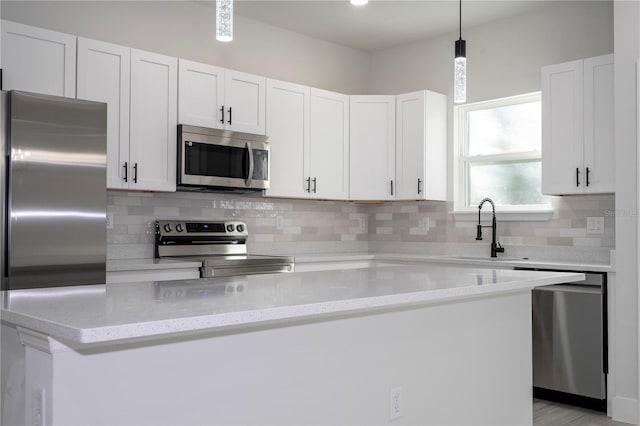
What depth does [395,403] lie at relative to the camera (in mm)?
2451

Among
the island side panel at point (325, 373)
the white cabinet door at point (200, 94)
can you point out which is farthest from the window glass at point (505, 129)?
the white cabinet door at point (200, 94)

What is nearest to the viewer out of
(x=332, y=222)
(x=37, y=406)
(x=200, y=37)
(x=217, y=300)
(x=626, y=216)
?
(x=37, y=406)

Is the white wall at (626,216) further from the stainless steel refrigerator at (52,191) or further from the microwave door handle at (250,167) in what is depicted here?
the stainless steel refrigerator at (52,191)

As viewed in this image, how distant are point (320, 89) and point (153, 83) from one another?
1649 millimetres

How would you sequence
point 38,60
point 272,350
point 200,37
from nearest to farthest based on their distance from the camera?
point 272,350
point 38,60
point 200,37

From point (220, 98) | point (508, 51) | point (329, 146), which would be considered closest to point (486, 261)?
point (329, 146)

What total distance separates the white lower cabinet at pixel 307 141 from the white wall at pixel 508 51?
0.77 m

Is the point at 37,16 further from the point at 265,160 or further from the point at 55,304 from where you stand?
the point at 55,304

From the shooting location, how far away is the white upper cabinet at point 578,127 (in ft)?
13.0

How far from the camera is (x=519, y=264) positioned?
13.5 feet

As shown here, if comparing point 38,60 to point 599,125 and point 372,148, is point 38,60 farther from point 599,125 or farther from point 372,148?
point 599,125

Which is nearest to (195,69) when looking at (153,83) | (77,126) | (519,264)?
(153,83)

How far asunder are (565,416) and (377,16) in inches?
124

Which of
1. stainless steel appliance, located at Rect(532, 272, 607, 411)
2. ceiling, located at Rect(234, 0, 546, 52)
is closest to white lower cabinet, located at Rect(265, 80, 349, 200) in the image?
ceiling, located at Rect(234, 0, 546, 52)
